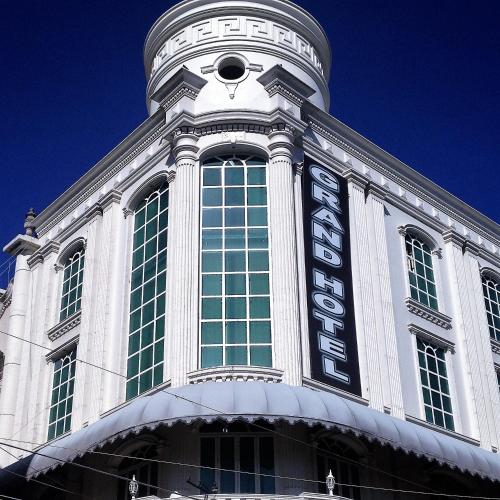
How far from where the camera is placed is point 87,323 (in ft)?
88.0

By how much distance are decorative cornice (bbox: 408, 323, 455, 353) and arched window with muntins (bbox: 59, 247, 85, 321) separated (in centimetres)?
956

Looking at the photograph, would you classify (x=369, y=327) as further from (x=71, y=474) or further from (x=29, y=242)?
(x=29, y=242)

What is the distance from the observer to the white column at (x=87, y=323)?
2542cm

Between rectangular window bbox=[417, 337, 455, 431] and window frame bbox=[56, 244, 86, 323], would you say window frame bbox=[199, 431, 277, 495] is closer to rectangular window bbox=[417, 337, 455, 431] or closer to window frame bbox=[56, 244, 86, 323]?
rectangular window bbox=[417, 337, 455, 431]

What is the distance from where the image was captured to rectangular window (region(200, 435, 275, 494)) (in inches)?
828

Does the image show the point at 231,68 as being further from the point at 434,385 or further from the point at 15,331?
the point at 434,385

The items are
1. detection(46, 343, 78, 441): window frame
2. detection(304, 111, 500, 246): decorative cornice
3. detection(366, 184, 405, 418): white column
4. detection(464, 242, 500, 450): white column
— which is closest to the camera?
detection(366, 184, 405, 418): white column

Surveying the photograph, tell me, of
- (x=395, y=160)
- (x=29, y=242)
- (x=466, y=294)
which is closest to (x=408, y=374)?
(x=466, y=294)

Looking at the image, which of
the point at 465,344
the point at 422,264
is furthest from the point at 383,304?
the point at 465,344

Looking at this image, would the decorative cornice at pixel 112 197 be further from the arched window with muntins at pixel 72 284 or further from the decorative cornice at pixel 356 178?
the decorative cornice at pixel 356 178

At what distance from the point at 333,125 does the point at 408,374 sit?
297 inches

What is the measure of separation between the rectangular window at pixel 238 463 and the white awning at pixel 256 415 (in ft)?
4.46

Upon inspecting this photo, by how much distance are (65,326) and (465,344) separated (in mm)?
11663

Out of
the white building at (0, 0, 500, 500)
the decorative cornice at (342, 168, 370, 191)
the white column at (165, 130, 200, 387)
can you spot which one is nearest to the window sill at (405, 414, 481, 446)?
the white building at (0, 0, 500, 500)
